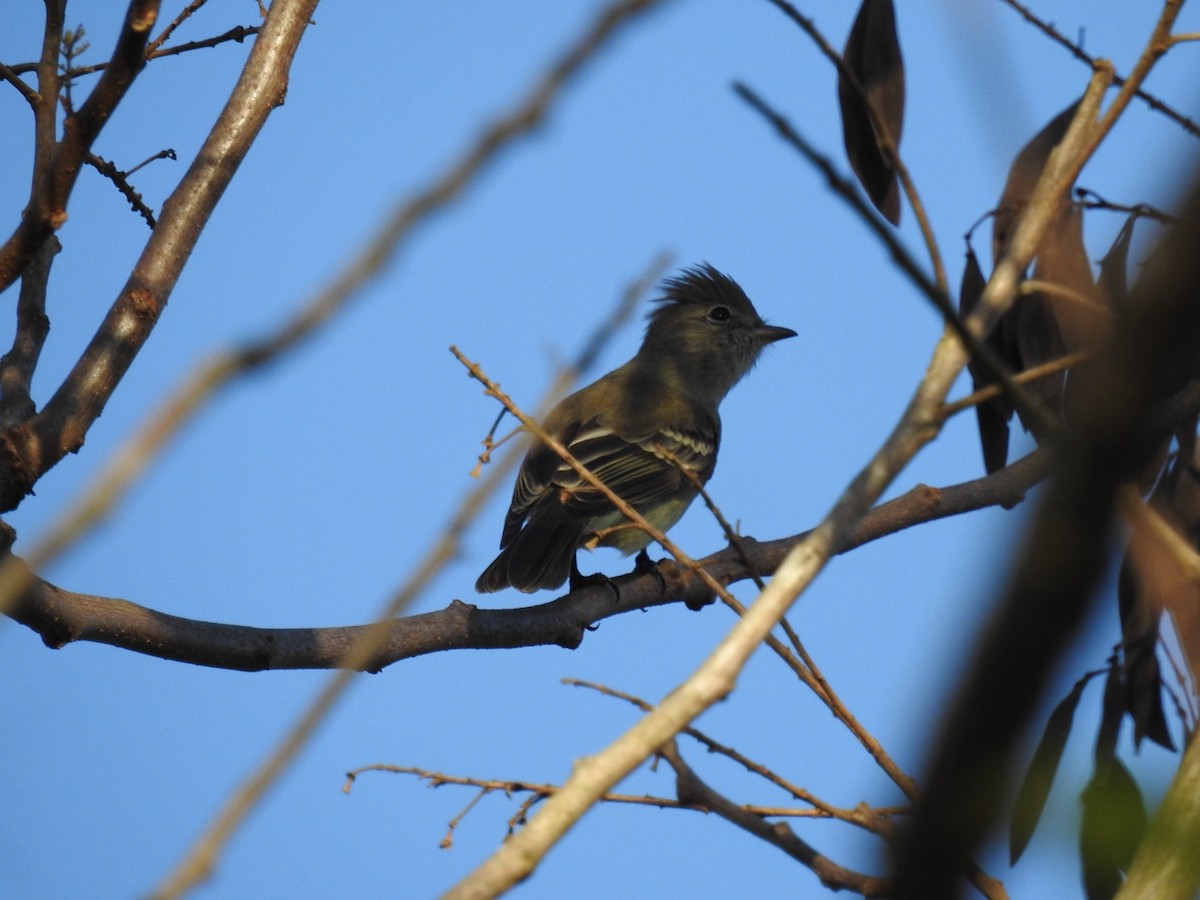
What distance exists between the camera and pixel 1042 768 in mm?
3404

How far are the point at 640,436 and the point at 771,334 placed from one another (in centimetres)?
185

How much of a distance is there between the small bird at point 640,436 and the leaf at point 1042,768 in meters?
1.25

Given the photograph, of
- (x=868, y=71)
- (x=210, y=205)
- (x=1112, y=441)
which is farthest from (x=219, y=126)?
(x=1112, y=441)

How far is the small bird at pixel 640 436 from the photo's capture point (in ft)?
18.7

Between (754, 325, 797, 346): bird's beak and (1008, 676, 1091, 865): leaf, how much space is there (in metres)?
4.94

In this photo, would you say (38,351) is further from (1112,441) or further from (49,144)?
(1112,441)

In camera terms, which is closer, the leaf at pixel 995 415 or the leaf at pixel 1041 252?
the leaf at pixel 1041 252

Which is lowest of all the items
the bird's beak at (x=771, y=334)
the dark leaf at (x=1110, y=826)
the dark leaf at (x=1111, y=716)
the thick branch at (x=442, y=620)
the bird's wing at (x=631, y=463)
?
the dark leaf at (x=1110, y=826)

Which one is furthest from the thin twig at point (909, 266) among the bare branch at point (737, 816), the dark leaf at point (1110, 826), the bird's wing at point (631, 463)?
the bird's wing at point (631, 463)

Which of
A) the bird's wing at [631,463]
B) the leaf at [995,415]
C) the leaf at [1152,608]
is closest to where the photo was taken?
the leaf at [1152,608]

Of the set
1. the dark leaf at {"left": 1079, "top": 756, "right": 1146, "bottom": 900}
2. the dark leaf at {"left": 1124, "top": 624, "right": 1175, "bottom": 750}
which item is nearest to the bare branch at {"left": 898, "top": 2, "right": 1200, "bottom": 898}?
the dark leaf at {"left": 1079, "top": 756, "right": 1146, "bottom": 900}

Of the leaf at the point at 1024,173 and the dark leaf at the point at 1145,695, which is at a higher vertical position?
the leaf at the point at 1024,173

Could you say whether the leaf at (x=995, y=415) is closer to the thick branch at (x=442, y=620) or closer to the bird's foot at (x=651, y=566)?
the thick branch at (x=442, y=620)

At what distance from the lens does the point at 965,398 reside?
1.77 metres
